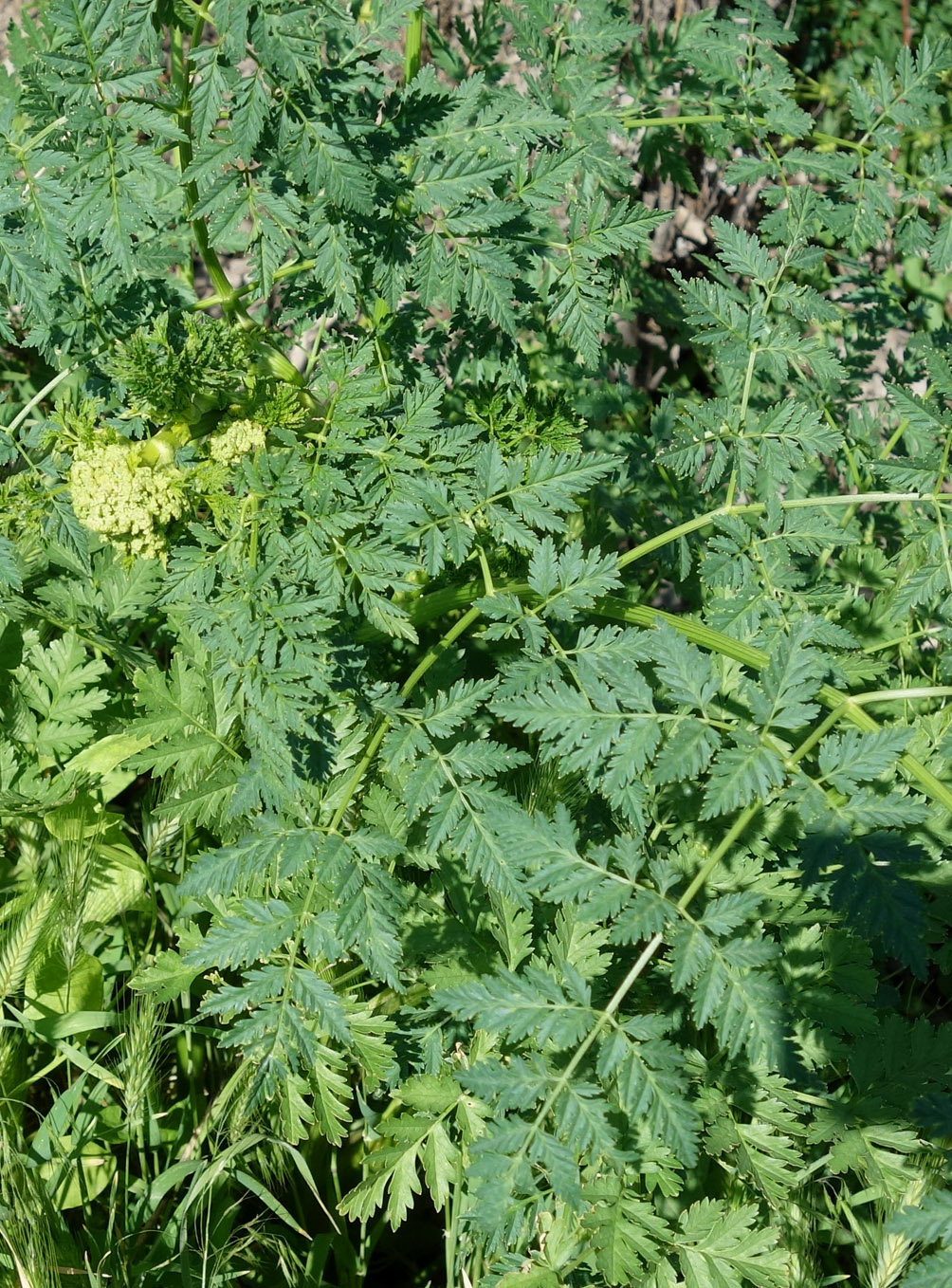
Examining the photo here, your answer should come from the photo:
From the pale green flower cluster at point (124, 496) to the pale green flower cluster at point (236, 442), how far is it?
0.28ft

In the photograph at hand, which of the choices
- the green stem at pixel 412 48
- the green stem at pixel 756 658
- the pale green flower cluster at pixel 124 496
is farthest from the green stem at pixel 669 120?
the pale green flower cluster at pixel 124 496

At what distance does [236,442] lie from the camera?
210 centimetres

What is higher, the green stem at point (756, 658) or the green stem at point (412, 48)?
the green stem at point (412, 48)

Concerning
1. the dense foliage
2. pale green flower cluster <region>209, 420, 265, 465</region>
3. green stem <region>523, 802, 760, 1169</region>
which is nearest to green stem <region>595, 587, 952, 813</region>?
the dense foliage

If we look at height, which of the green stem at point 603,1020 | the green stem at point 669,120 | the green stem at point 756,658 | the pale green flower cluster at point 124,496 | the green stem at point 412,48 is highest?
the green stem at point 412,48

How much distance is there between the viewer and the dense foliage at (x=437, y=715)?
6.10 ft

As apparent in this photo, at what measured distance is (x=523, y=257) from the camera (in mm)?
2139

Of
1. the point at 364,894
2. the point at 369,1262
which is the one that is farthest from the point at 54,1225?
the point at 364,894

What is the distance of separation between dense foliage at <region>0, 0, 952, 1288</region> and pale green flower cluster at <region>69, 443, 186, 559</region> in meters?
0.02

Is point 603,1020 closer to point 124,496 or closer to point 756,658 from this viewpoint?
point 756,658

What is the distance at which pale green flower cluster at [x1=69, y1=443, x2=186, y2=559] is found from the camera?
6.53 feet

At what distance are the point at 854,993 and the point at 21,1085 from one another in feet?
6.14

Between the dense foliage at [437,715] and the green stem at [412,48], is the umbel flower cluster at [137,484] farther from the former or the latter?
the green stem at [412,48]

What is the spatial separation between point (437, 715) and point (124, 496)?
0.70 meters
